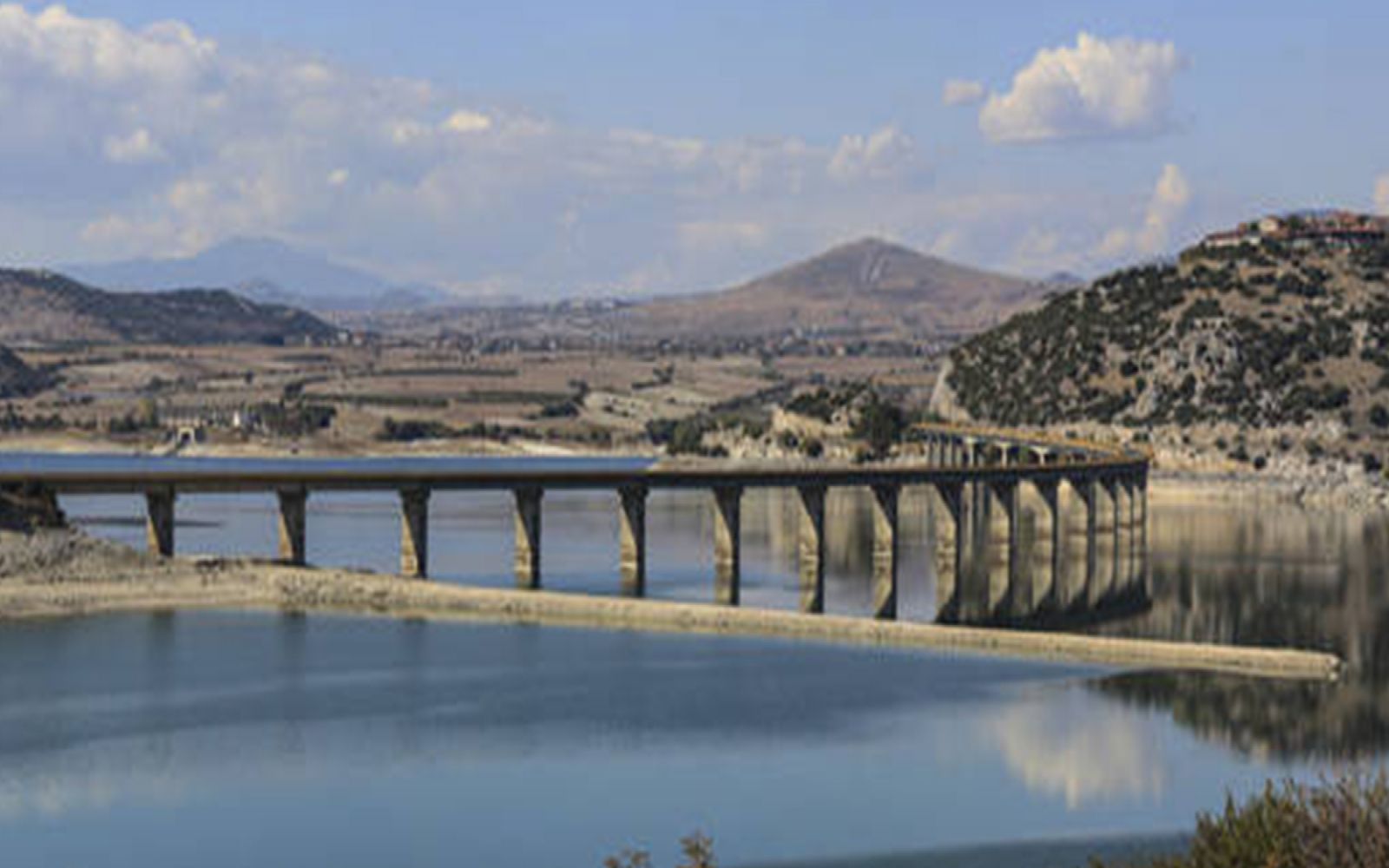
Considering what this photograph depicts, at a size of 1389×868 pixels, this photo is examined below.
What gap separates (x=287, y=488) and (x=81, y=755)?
47371mm

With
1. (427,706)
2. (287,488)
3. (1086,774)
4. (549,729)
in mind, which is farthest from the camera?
(287,488)

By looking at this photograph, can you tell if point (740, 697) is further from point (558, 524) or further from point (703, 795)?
point (558, 524)

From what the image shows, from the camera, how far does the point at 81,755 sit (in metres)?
68.3

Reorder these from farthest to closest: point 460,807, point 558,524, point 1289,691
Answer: point 558,524
point 1289,691
point 460,807

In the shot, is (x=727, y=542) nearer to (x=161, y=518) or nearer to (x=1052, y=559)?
(x=161, y=518)

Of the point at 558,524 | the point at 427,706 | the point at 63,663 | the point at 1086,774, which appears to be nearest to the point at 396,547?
the point at 558,524

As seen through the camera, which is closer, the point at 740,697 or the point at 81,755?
the point at 81,755

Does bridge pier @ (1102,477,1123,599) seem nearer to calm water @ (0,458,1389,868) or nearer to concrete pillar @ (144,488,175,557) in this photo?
calm water @ (0,458,1389,868)

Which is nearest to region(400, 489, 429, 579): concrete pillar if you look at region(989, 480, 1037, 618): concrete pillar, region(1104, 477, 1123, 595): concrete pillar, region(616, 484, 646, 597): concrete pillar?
region(616, 484, 646, 597): concrete pillar

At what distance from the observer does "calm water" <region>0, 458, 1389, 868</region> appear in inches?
2288

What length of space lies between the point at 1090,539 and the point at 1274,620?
51.2 m

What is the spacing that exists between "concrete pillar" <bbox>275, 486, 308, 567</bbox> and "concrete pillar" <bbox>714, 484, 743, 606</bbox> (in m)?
23.9

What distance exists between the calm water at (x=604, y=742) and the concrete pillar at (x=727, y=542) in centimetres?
1298

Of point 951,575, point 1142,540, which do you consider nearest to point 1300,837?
point 951,575
